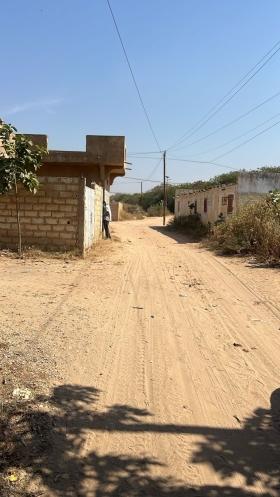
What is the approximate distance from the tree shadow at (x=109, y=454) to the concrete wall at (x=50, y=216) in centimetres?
1007

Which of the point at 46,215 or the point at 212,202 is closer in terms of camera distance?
the point at 46,215

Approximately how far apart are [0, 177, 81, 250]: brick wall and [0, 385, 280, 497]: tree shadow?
10089 millimetres

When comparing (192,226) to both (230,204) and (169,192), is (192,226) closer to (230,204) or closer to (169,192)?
(230,204)

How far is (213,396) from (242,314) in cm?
362

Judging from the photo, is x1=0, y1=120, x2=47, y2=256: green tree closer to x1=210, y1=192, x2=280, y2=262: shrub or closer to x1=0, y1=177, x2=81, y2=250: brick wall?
x1=0, y1=177, x2=81, y2=250: brick wall

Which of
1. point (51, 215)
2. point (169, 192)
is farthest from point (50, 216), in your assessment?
point (169, 192)

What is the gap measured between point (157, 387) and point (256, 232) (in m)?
11.8

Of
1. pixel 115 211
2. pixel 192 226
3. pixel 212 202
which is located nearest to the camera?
pixel 212 202

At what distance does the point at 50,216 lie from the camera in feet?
47.5

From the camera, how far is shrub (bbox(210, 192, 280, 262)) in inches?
578

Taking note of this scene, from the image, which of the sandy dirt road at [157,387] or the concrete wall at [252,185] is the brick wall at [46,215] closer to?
the sandy dirt road at [157,387]

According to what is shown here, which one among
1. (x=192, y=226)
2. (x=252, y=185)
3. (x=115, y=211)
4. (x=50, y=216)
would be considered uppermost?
(x=252, y=185)

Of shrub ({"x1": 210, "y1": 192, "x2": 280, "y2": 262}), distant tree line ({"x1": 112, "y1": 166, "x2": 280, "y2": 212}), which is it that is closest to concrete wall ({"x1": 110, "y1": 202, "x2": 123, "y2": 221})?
distant tree line ({"x1": 112, "y1": 166, "x2": 280, "y2": 212})

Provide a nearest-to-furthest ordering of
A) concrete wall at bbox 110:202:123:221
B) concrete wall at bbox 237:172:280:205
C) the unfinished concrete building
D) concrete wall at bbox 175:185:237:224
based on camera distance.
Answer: the unfinished concrete building
concrete wall at bbox 237:172:280:205
concrete wall at bbox 175:185:237:224
concrete wall at bbox 110:202:123:221
